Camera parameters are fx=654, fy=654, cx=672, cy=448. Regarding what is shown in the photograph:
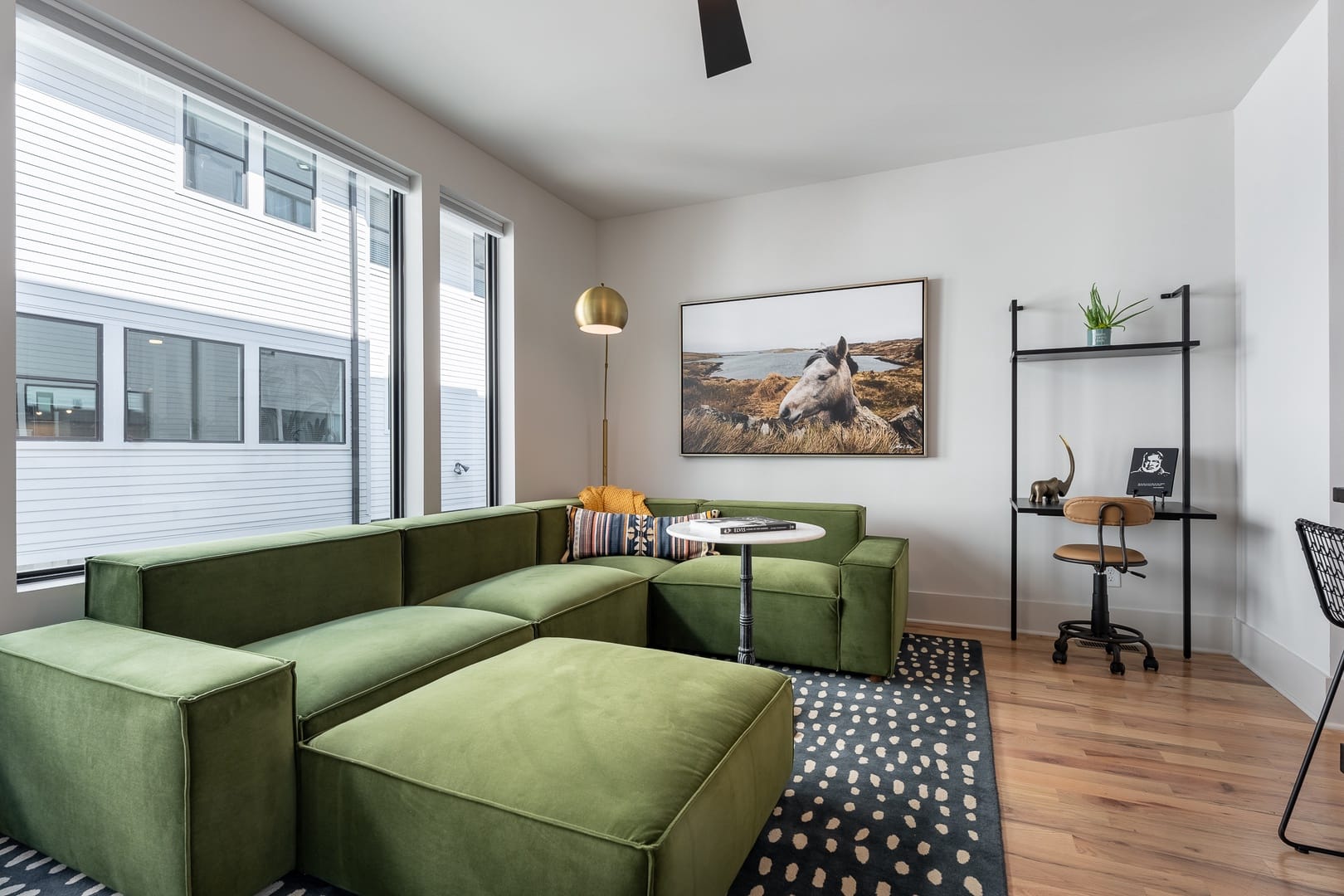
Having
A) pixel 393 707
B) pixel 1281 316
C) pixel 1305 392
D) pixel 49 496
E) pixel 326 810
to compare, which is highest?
pixel 1281 316

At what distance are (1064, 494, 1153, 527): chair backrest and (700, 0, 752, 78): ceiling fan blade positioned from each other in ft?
7.61

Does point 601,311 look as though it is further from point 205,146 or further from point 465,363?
point 205,146

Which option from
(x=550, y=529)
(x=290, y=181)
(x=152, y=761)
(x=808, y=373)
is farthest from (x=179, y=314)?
(x=808, y=373)

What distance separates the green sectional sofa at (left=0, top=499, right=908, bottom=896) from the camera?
1.22 m

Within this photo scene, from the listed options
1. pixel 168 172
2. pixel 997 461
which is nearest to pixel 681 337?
pixel 997 461

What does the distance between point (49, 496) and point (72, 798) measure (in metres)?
1.03

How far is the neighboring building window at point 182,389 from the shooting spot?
221 centimetres

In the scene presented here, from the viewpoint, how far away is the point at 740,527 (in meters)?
2.56

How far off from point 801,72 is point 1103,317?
187 cm

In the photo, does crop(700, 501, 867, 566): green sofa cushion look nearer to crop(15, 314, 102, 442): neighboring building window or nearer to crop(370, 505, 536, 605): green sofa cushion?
crop(370, 505, 536, 605): green sofa cushion

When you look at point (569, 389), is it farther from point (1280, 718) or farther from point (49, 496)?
point (1280, 718)

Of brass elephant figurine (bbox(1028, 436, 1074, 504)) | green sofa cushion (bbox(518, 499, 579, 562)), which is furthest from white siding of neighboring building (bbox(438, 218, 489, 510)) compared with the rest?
brass elephant figurine (bbox(1028, 436, 1074, 504))

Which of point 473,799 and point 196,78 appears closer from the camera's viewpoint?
point 473,799

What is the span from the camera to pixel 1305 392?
8.37ft
